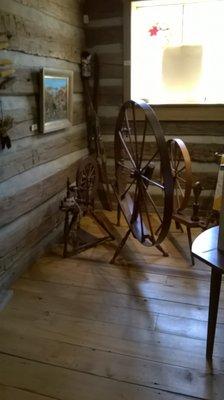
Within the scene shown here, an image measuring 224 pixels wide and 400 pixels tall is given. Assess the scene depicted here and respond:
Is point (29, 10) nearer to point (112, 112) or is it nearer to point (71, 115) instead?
point (71, 115)

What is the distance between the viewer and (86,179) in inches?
113

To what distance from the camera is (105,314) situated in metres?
2.05

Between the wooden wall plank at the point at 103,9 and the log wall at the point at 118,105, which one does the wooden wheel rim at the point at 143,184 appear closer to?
the log wall at the point at 118,105

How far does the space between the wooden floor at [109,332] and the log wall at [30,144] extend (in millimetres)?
272

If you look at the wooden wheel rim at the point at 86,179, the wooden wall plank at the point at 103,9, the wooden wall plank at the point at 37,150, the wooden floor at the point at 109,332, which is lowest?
the wooden floor at the point at 109,332

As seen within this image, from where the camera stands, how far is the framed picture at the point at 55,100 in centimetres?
253

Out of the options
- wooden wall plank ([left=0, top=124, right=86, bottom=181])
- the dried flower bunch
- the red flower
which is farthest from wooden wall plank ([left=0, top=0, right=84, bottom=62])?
the red flower

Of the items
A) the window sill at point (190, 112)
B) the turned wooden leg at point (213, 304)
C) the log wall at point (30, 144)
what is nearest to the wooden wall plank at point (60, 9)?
the log wall at point (30, 144)

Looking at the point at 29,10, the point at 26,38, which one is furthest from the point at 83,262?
the point at 29,10

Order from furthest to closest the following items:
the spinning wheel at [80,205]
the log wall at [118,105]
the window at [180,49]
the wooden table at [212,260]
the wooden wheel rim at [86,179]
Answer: the log wall at [118,105] < the window at [180,49] < the wooden wheel rim at [86,179] < the spinning wheel at [80,205] < the wooden table at [212,260]

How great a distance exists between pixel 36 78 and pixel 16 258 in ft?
4.08

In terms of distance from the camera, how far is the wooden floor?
155 cm

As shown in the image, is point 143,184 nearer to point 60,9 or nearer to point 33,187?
point 33,187

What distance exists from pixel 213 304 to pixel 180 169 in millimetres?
1607
